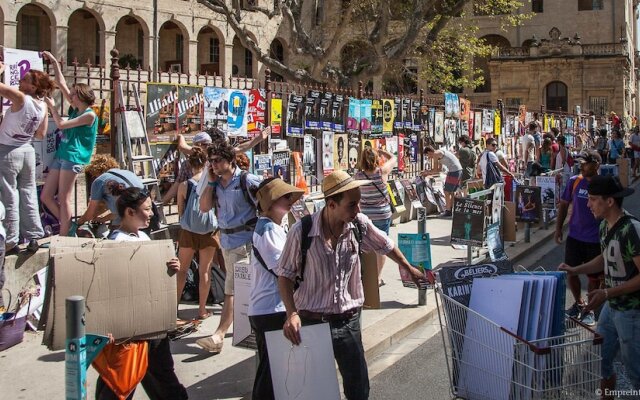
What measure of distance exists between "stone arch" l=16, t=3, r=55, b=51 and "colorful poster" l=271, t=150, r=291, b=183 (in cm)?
2910

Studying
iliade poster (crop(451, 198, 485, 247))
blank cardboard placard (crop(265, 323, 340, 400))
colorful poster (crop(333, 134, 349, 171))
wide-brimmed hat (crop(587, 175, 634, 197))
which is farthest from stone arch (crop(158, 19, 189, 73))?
blank cardboard placard (crop(265, 323, 340, 400))

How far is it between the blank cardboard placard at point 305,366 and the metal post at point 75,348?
108 centimetres

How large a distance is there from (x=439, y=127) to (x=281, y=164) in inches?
316

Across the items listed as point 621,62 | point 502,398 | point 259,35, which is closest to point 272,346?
point 502,398

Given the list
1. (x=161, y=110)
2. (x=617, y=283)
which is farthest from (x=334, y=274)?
(x=161, y=110)

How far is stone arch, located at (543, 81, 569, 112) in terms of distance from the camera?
5278 centimetres

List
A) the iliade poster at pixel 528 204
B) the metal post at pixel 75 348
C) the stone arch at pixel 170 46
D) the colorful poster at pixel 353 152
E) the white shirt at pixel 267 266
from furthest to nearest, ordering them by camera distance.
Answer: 1. the stone arch at pixel 170 46
2. the colorful poster at pixel 353 152
3. the iliade poster at pixel 528 204
4. the white shirt at pixel 267 266
5. the metal post at pixel 75 348

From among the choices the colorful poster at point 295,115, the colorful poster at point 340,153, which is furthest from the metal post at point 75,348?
the colorful poster at point 340,153

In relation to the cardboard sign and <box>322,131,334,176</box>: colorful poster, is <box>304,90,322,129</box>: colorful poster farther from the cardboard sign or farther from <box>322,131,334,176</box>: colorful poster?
the cardboard sign

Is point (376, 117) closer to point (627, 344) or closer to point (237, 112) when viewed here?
point (237, 112)

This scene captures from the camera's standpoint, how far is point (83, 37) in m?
40.2

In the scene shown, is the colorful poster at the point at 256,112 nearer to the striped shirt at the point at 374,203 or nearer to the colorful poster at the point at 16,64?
the striped shirt at the point at 374,203

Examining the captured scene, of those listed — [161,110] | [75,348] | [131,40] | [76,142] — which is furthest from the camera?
[131,40]

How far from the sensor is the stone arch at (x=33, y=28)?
121 feet
